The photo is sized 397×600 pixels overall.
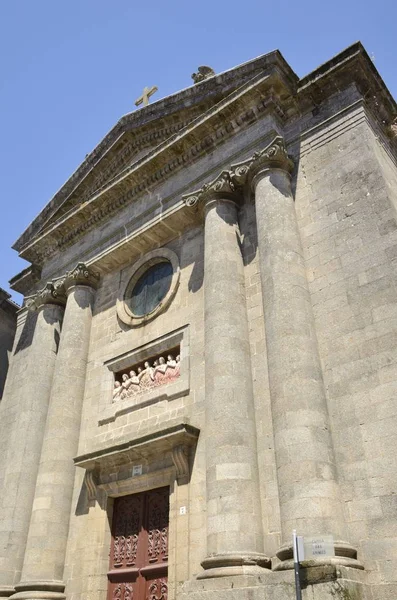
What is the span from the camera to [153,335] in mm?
12312

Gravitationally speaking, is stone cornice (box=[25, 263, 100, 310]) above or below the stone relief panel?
above

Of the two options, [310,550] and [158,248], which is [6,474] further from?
[310,550]

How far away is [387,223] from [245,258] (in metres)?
3.10

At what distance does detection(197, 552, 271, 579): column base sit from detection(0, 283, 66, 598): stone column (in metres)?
6.12

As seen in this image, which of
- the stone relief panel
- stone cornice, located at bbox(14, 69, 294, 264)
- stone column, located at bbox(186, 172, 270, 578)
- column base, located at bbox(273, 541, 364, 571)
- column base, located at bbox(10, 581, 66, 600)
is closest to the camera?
column base, located at bbox(273, 541, 364, 571)

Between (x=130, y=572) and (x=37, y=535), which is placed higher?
(x=37, y=535)

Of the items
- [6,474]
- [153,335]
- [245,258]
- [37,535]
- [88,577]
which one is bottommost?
[88,577]

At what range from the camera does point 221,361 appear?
31.9 ft

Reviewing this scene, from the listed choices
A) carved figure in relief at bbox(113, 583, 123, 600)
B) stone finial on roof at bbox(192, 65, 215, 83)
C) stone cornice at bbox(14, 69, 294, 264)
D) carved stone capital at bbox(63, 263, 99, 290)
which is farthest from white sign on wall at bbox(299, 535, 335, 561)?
stone finial on roof at bbox(192, 65, 215, 83)

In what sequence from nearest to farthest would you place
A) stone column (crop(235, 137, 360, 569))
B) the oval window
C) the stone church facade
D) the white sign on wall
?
the white sign on wall < stone column (crop(235, 137, 360, 569)) < the stone church facade < the oval window

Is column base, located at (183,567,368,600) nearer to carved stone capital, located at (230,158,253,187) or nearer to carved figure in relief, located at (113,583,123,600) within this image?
carved figure in relief, located at (113,583,123,600)

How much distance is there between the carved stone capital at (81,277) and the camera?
48.0ft

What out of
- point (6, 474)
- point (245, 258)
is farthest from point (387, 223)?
point (6, 474)

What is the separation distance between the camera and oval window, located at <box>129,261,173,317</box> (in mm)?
13070
